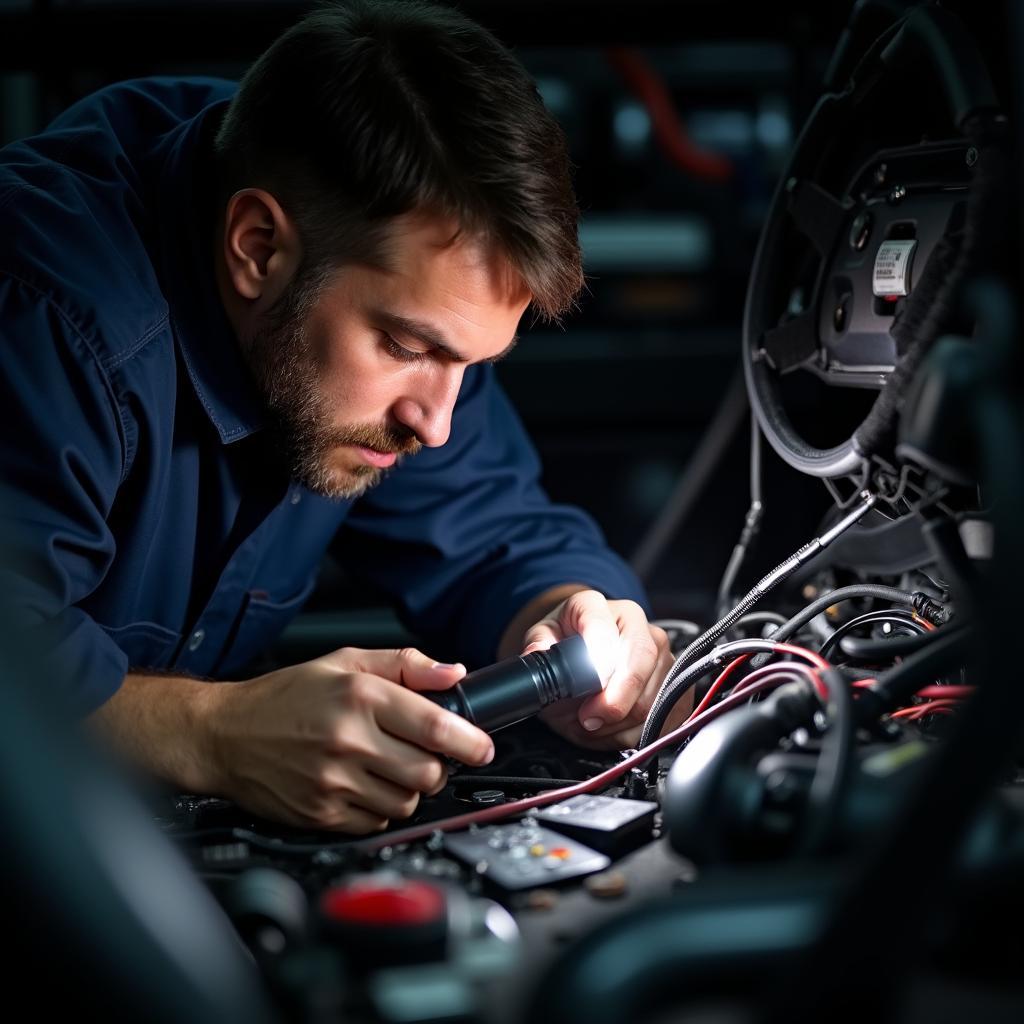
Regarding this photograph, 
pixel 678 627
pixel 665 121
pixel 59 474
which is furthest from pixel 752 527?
pixel 665 121

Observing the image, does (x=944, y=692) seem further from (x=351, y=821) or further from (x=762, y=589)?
(x=351, y=821)

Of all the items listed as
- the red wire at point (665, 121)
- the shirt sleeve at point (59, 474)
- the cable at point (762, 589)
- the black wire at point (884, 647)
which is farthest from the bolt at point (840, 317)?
the red wire at point (665, 121)

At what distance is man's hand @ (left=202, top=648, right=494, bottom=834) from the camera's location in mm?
789

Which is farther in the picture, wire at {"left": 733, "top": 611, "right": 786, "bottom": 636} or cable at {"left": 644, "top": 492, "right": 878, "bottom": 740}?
wire at {"left": 733, "top": 611, "right": 786, "bottom": 636}

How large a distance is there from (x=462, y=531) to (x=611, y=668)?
49cm

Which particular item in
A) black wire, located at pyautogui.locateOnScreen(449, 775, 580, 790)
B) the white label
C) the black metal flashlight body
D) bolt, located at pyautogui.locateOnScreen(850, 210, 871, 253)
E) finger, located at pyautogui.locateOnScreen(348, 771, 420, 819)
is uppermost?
bolt, located at pyautogui.locateOnScreen(850, 210, 871, 253)

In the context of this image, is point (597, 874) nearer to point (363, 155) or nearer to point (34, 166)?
point (363, 155)

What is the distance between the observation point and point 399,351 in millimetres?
1081

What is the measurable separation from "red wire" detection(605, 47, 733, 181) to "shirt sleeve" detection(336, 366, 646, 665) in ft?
4.34

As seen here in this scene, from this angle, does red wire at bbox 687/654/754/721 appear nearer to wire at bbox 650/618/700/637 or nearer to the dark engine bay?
the dark engine bay

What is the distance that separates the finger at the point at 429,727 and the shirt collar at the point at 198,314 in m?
0.45

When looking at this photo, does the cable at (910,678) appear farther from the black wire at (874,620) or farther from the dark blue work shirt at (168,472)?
the dark blue work shirt at (168,472)

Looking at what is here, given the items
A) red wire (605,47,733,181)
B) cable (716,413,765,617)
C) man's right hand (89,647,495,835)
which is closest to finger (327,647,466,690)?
man's right hand (89,647,495,835)

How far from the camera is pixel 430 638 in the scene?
4.75ft
